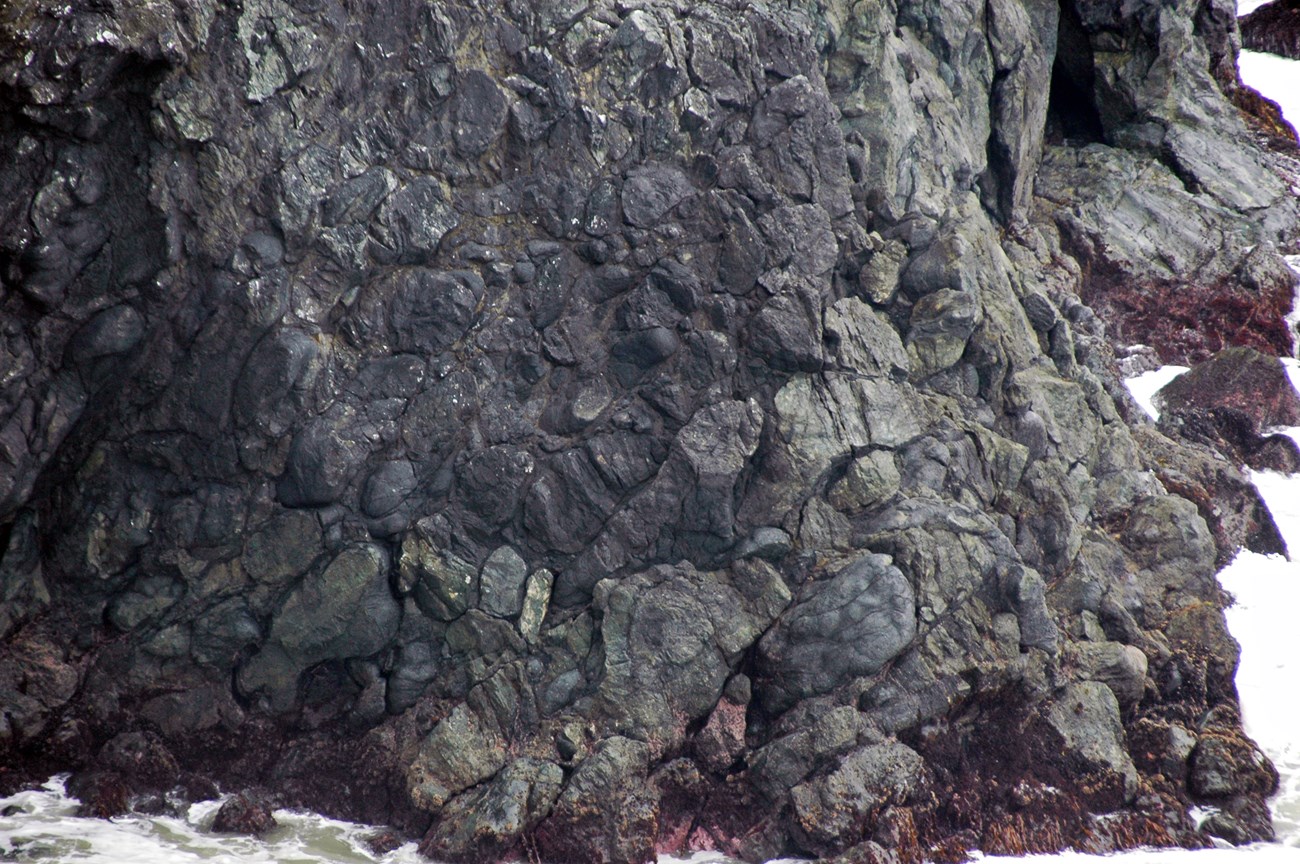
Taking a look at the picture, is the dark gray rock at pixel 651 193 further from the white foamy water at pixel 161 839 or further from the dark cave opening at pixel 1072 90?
the dark cave opening at pixel 1072 90

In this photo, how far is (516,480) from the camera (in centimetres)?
1362

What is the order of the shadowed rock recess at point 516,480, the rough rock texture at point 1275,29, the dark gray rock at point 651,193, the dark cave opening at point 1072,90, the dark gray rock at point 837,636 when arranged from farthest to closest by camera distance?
1. the rough rock texture at point 1275,29
2. the dark cave opening at point 1072,90
3. the dark gray rock at point 651,193
4. the dark gray rock at point 837,636
5. the shadowed rock recess at point 516,480

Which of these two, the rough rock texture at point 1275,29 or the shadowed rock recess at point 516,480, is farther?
the rough rock texture at point 1275,29

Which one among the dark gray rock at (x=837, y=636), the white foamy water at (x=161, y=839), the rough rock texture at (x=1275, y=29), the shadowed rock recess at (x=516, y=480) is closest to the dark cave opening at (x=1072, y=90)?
the shadowed rock recess at (x=516, y=480)

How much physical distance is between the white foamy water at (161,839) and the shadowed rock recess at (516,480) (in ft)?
1.15

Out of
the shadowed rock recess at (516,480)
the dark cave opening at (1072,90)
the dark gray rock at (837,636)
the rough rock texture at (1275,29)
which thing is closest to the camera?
the shadowed rock recess at (516,480)

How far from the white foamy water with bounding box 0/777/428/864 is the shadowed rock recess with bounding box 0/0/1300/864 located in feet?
1.15

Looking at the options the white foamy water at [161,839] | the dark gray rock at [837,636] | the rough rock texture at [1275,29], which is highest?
the rough rock texture at [1275,29]

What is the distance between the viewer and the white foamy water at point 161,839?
11219mm

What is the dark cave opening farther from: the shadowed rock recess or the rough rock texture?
the rough rock texture

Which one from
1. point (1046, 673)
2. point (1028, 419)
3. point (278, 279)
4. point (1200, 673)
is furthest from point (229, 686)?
point (1200, 673)

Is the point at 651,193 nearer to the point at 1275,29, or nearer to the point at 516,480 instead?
the point at 516,480

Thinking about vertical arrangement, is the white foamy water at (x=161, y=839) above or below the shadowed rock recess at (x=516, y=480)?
below

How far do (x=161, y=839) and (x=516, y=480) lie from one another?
21.2ft
